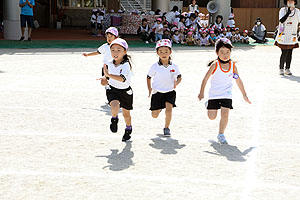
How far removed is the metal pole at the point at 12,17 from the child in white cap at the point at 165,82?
1478cm

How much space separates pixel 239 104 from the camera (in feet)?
29.2

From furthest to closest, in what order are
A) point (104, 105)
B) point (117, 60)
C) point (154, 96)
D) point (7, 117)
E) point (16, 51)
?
1. point (16, 51)
2. point (104, 105)
3. point (7, 117)
4. point (154, 96)
5. point (117, 60)

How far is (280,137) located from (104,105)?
3098 mm

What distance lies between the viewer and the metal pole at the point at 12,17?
66.6 feet

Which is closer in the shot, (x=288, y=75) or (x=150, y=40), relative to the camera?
(x=288, y=75)

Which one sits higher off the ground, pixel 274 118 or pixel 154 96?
pixel 154 96

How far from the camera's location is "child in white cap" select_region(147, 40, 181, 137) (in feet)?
22.0

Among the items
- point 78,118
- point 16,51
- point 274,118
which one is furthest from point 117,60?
point 16,51

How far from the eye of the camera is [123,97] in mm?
6496

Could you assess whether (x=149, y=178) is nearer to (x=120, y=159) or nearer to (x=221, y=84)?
(x=120, y=159)

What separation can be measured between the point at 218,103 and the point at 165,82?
0.74m

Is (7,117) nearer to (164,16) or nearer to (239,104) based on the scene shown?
(239,104)

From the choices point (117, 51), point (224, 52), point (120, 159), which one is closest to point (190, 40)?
point (224, 52)

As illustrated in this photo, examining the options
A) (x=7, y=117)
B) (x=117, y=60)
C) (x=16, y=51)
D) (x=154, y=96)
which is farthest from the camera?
(x=16, y=51)
